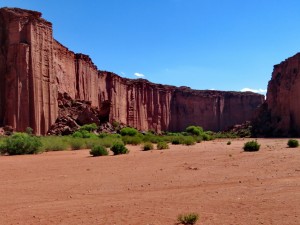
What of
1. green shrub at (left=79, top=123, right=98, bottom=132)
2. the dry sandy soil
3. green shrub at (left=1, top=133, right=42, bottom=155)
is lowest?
the dry sandy soil

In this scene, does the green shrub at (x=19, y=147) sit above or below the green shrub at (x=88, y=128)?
below

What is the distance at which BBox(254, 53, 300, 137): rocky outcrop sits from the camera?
52.7 meters

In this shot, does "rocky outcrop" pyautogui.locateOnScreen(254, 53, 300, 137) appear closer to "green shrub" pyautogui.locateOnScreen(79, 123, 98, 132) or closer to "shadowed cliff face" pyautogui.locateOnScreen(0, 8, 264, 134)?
"shadowed cliff face" pyautogui.locateOnScreen(0, 8, 264, 134)

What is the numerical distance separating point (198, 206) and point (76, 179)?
15.8 ft

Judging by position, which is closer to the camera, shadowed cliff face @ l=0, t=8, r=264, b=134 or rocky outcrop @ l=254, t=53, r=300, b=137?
shadowed cliff face @ l=0, t=8, r=264, b=134

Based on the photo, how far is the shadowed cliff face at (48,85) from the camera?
38.8m

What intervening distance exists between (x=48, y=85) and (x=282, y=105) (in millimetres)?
34463

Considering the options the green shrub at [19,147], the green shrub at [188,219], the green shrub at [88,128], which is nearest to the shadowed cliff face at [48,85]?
the green shrub at [88,128]

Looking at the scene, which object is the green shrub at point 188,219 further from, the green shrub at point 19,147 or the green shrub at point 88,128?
the green shrub at point 88,128

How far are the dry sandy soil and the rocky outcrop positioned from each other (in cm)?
4220

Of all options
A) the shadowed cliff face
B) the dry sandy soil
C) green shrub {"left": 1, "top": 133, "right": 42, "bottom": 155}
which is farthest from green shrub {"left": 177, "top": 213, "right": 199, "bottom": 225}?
the shadowed cliff face

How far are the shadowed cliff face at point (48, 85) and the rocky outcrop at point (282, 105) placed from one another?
2416 centimetres

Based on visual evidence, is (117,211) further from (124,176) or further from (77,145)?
(77,145)

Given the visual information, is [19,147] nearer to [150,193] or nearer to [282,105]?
[150,193]
